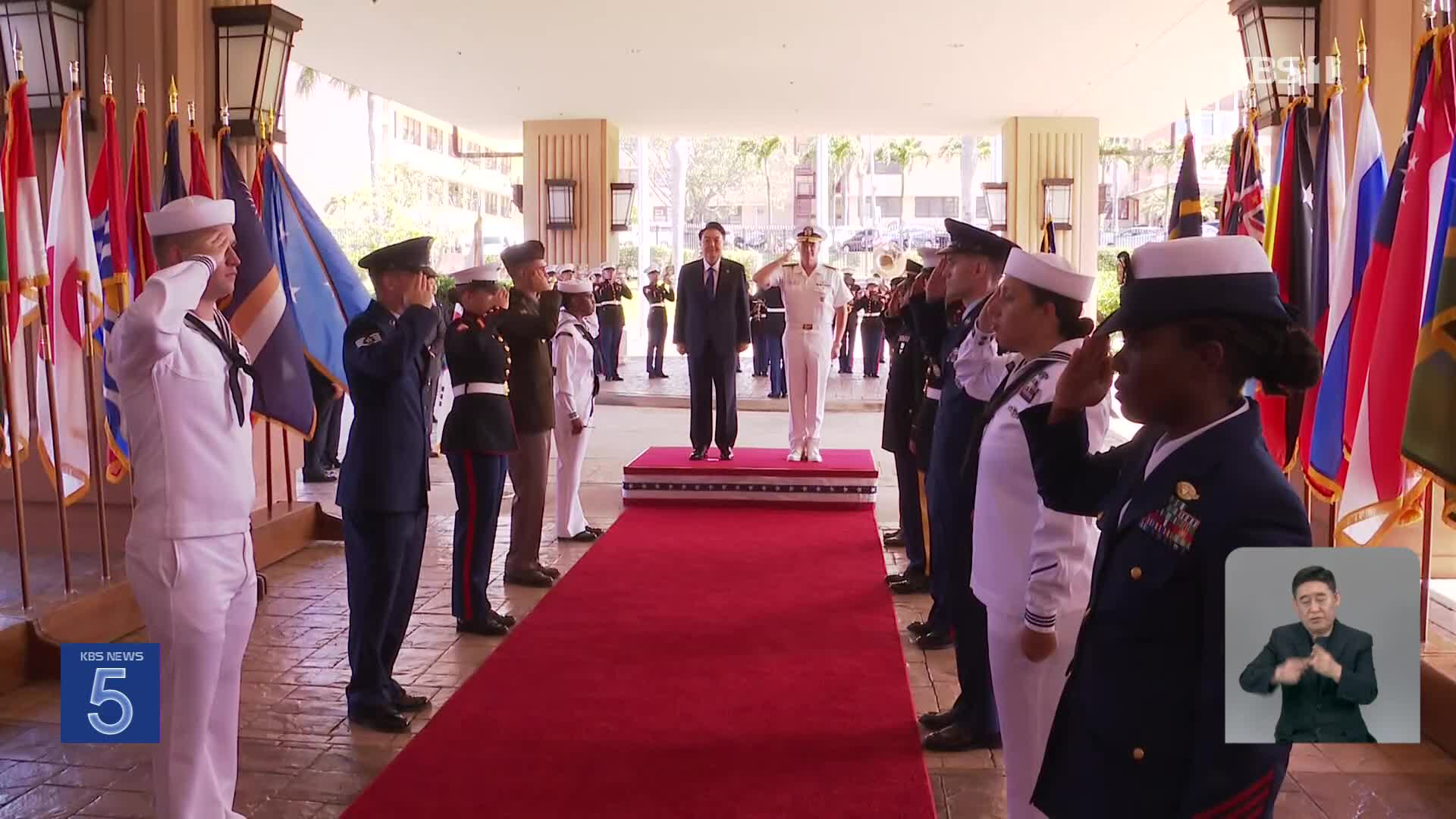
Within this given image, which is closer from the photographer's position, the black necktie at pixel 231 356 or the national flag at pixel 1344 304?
the black necktie at pixel 231 356

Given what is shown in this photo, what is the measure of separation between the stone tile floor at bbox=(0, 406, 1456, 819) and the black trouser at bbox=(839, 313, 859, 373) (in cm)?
1243

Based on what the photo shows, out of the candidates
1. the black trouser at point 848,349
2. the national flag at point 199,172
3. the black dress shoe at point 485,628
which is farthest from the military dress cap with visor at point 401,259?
the black trouser at point 848,349

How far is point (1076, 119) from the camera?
1680cm

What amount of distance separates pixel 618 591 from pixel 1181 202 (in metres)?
3.08

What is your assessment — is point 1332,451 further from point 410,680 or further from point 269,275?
point 269,275

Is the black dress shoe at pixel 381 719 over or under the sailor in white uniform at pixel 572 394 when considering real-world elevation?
under

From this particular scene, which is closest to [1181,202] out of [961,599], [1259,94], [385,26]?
[1259,94]

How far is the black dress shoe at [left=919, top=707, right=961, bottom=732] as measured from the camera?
11.9 feet

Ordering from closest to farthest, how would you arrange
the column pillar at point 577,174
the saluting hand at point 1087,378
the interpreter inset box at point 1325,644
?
1. the interpreter inset box at point 1325,644
2. the saluting hand at point 1087,378
3. the column pillar at point 577,174

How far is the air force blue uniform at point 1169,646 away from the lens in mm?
1301

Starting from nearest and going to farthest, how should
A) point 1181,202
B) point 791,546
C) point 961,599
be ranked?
1. point 961,599
2. point 1181,202
3. point 791,546

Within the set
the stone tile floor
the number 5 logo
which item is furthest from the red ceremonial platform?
the number 5 logo

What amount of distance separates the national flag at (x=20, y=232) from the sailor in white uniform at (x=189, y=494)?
1860 mm

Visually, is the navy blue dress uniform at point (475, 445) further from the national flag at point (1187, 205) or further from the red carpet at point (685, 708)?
the national flag at point (1187, 205)
